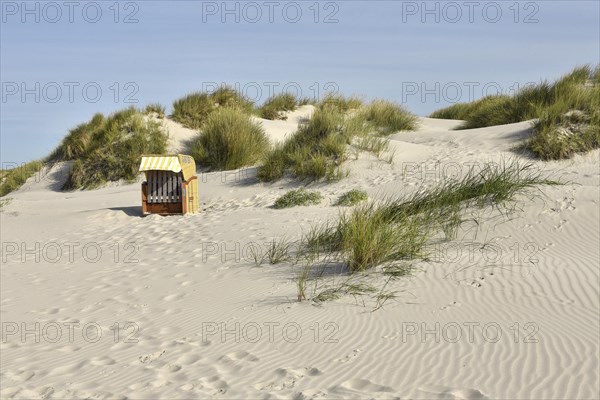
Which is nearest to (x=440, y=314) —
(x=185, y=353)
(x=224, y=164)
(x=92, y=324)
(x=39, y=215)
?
(x=185, y=353)

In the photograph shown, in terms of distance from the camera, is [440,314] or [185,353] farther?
[440,314]

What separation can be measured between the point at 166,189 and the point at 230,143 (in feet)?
14.3

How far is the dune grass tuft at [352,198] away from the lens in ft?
37.4

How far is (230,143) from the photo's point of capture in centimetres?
1661

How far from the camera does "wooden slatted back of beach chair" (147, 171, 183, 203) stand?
41.0 ft

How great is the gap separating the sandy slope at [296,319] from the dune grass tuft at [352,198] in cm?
81

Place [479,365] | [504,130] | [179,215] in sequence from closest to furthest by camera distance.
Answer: [479,365]
[179,215]
[504,130]

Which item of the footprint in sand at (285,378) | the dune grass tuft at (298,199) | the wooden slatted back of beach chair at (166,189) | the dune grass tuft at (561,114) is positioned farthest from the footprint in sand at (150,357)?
the dune grass tuft at (561,114)

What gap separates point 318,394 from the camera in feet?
13.5

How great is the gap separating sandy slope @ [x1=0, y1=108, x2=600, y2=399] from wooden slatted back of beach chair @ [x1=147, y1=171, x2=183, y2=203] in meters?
1.86

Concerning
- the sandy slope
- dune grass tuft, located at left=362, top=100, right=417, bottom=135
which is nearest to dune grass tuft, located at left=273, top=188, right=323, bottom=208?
the sandy slope

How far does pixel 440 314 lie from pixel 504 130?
36.5 feet

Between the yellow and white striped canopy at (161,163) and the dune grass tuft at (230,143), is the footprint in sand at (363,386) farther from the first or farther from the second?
the dune grass tuft at (230,143)

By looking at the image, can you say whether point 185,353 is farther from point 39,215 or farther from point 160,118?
point 160,118
